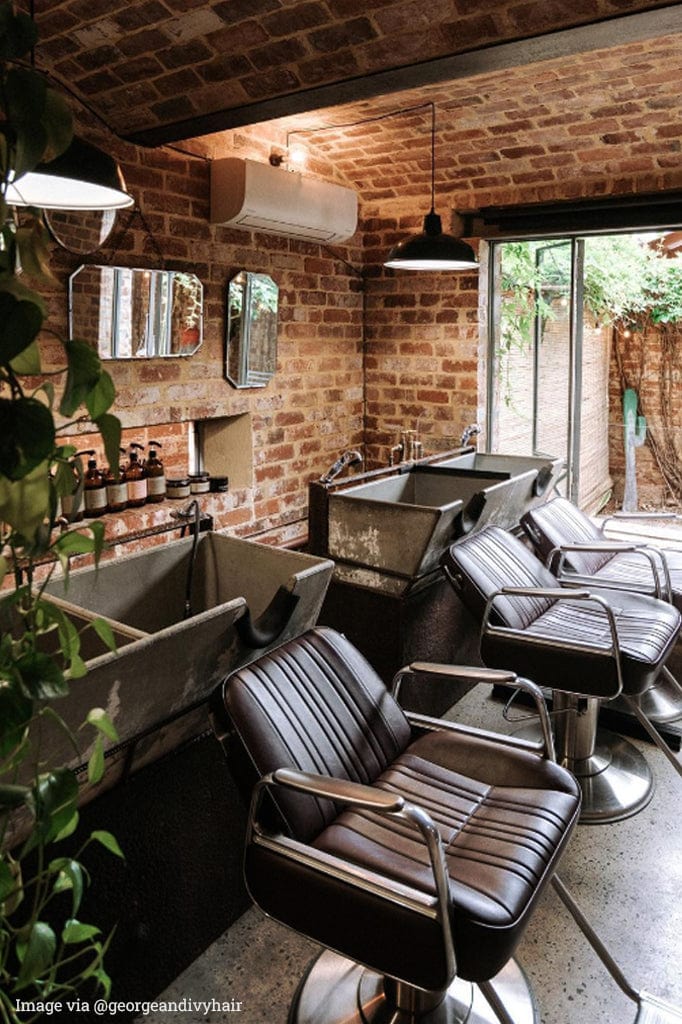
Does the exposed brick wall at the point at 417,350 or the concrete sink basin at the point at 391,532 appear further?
the exposed brick wall at the point at 417,350

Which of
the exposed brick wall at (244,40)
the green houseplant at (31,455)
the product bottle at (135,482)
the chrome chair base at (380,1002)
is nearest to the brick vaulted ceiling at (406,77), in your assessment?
the exposed brick wall at (244,40)

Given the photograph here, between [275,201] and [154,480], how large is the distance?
1.40 metres

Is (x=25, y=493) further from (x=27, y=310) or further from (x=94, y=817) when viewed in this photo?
(x=94, y=817)

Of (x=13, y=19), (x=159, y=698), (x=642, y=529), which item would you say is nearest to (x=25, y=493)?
(x=13, y=19)

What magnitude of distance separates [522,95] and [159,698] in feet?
9.77

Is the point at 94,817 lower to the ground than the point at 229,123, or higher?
lower

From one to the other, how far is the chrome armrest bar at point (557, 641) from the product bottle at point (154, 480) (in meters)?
1.82

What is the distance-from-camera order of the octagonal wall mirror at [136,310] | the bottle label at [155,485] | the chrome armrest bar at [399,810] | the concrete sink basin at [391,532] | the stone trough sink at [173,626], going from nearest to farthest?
the chrome armrest bar at [399,810], the stone trough sink at [173,626], the concrete sink basin at [391,532], the octagonal wall mirror at [136,310], the bottle label at [155,485]

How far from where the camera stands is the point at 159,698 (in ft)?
5.28

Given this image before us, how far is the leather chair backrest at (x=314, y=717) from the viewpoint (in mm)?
1521

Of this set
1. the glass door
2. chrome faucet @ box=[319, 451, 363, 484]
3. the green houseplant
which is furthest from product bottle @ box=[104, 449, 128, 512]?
the green houseplant

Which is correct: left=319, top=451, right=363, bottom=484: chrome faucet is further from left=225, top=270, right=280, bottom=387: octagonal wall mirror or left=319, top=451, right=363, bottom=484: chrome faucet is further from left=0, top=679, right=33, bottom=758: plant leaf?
left=0, top=679, right=33, bottom=758: plant leaf

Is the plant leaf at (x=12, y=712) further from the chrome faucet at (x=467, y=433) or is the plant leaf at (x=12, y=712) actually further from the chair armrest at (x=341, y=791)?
the chrome faucet at (x=467, y=433)

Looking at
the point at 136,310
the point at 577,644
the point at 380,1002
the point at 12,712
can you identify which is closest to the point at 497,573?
the point at 577,644
